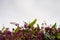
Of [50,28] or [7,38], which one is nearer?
[7,38]

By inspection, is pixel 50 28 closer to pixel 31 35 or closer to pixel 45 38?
pixel 45 38

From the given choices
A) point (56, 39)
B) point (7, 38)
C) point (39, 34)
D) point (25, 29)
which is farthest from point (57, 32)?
point (7, 38)

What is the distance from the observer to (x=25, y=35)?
4.63 ft

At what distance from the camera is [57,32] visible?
1.50m

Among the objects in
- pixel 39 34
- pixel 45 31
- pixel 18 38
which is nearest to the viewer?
pixel 18 38

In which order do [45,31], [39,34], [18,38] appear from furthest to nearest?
[45,31] → [39,34] → [18,38]

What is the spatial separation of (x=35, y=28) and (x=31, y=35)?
16 cm

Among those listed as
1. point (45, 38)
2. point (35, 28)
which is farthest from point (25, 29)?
point (45, 38)

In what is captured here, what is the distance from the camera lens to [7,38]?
1.33 meters

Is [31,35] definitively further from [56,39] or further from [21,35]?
[56,39]

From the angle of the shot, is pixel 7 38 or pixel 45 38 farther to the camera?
pixel 45 38

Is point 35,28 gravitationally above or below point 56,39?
above

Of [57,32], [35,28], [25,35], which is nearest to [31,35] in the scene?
[25,35]

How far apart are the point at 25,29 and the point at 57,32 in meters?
0.30
